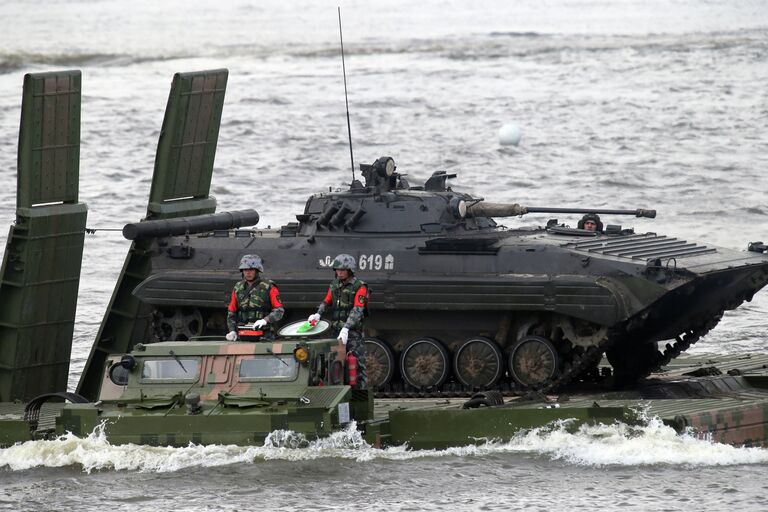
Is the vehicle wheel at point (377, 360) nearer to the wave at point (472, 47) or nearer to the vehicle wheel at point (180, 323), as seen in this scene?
the vehicle wheel at point (180, 323)

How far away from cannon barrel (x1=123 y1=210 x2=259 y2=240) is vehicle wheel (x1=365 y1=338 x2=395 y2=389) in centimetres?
289

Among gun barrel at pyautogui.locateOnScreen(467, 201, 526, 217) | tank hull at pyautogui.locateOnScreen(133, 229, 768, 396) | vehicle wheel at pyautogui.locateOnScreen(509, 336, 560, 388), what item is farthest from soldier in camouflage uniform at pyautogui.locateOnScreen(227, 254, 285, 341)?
gun barrel at pyautogui.locateOnScreen(467, 201, 526, 217)

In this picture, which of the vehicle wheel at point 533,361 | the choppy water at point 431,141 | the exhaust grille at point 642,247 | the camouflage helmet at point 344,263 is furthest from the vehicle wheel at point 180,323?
the exhaust grille at point 642,247

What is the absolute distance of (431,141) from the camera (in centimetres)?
5119

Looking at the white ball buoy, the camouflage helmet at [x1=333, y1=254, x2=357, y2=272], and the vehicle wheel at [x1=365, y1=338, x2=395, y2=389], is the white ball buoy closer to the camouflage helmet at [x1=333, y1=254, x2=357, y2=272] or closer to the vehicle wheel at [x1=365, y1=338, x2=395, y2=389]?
the vehicle wheel at [x1=365, y1=338, x2=395, y2=389]

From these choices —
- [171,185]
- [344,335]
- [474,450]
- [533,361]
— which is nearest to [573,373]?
[533,361]

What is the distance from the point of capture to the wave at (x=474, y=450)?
22.1 meters

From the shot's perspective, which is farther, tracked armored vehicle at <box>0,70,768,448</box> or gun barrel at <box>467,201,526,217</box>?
gun barrel at <box>467,201,526,217</box>

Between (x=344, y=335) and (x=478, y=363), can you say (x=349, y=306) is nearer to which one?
(x=344, y=335)

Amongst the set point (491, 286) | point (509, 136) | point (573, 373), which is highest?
point (509, 136)

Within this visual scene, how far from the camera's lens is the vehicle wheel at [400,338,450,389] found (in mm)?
25766

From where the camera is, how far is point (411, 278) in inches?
1009

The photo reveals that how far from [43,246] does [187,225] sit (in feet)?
6.47

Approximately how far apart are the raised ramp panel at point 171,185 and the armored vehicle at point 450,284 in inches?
1.2
